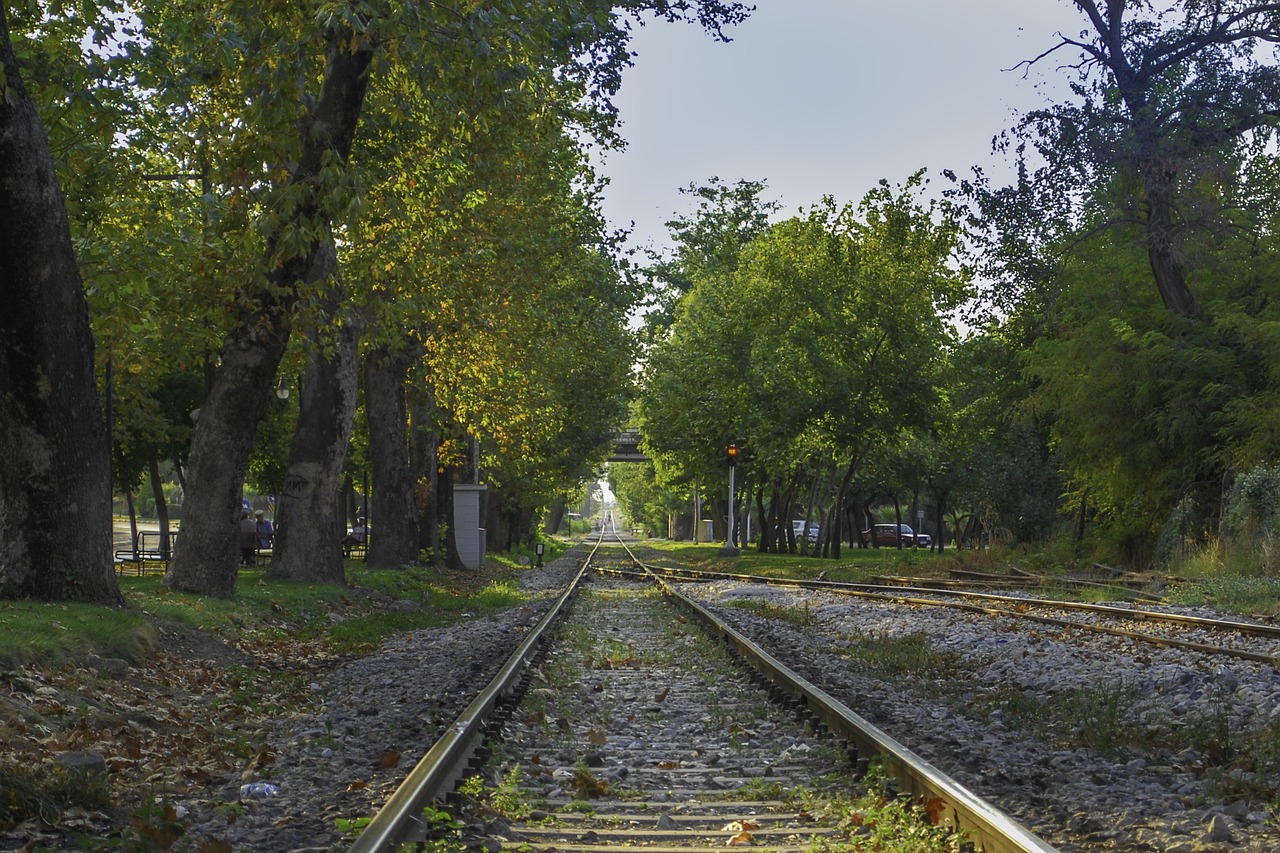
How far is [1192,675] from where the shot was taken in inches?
403

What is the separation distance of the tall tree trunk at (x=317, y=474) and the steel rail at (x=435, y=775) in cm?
1027

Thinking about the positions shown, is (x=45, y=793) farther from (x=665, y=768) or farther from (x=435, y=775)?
(x=665, y=768)

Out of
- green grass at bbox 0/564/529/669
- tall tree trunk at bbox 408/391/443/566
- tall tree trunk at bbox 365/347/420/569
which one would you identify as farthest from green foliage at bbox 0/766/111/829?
tall tree trunk at bbox 408/391/443/566

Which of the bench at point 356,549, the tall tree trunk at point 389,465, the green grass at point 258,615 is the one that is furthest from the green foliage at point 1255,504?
the bench at point 356,549

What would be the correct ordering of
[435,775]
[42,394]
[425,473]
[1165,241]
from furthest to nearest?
[425,473] → [1165,241] → [42,394] → [435,775]

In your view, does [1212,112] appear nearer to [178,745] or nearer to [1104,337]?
[1104,337]

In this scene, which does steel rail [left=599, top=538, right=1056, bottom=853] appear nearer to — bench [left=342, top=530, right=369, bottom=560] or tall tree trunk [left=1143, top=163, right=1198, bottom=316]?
tall tree trunk [left=1143, top=163, right=1198, bottom=316]

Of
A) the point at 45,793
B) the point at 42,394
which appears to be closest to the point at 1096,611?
the point at 42,394

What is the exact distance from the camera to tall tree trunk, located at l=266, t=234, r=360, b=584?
779 inches

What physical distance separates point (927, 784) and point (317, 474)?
15.2 m

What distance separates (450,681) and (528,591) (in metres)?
16.4

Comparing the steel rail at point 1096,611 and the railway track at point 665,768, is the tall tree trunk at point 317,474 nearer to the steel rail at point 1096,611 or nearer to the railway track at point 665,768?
the steel rail at point 1096,611

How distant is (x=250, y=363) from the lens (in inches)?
563

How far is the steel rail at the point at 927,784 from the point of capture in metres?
4.89
